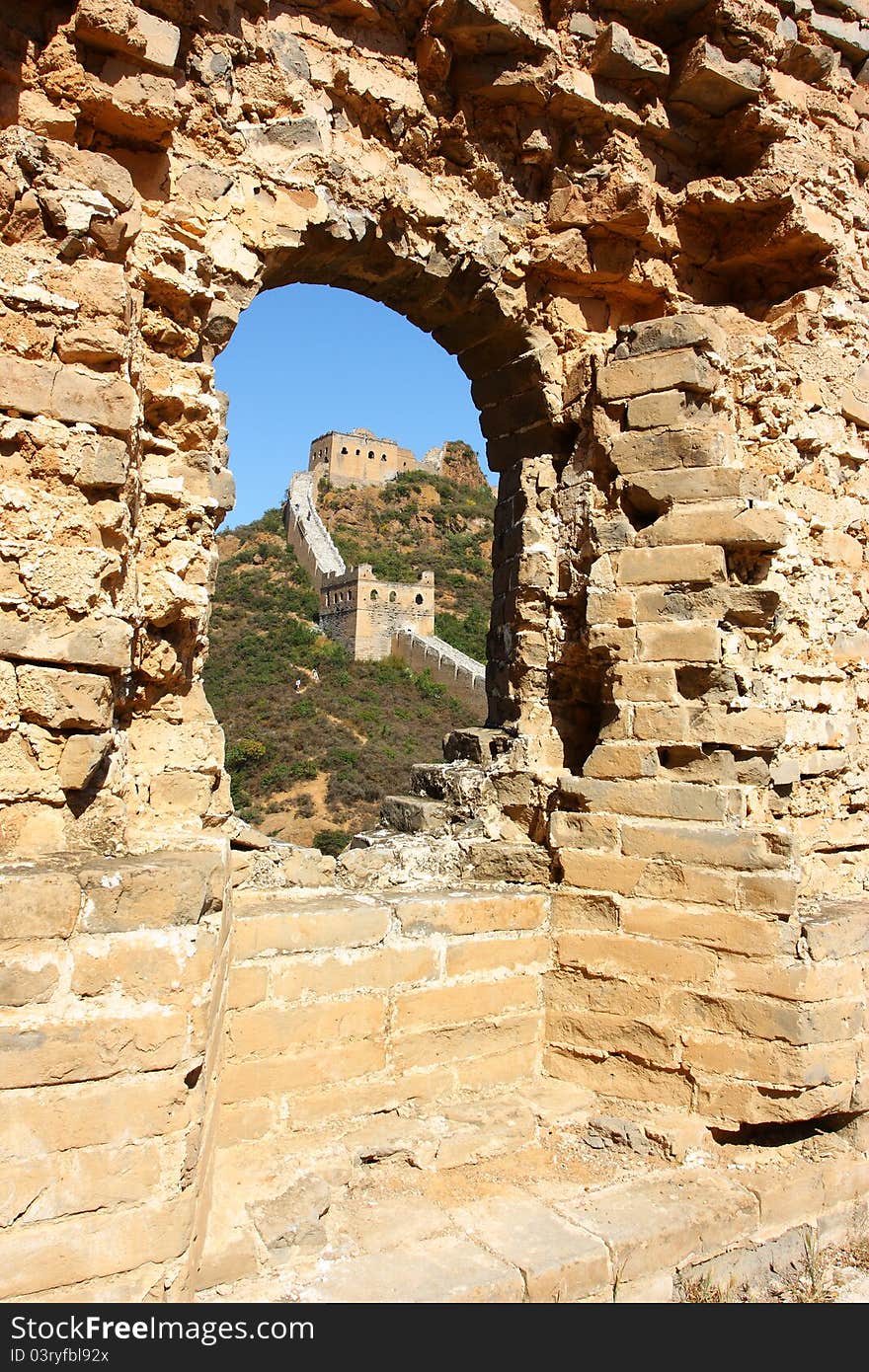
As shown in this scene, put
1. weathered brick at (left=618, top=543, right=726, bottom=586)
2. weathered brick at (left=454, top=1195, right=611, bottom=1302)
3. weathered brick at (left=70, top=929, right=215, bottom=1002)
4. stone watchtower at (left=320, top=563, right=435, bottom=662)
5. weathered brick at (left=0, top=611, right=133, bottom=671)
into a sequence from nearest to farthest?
weathered brick at (left=70, top=929, right=215, bottom=1002) → weathered brick at (left=0, top=611, right=133, bottom=671) → weathered brick at (left=454, top=1195, right=611, bottom=1302) → weathered brick at (left=618, top=543, right=726, bottom=586) → stone watchtower at (left=320, top=563, right=435, bottom=662)

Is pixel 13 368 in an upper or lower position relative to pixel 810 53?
lower

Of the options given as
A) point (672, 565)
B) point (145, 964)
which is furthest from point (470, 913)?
point (145, 964)

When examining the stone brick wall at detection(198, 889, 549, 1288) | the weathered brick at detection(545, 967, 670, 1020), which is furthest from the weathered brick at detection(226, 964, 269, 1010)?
the weathered brick at detection(545, 967, 670, 1020)

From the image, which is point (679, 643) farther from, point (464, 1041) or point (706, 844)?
point (464, 1041)

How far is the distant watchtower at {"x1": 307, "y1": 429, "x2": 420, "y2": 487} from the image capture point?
4894 cm

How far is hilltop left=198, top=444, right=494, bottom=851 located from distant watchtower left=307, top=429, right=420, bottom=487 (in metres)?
2.02

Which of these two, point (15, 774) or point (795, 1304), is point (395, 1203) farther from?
point (15, 774)

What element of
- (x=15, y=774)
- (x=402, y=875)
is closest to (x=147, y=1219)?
(x=15, y=774)

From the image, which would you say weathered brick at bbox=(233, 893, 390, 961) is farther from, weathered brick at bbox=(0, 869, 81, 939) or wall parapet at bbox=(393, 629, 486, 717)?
wall parapet at bbox=(393, 629, 486, 717)

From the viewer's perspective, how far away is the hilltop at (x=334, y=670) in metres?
18.4

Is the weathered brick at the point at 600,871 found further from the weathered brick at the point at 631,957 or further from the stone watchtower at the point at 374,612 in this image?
the stone watchtower at the point at 374,612

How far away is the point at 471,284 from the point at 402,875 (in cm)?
267

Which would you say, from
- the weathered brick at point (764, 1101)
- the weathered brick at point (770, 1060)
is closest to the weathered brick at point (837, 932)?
the weathered brick at point (770, 1060)

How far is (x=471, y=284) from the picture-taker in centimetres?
423
